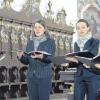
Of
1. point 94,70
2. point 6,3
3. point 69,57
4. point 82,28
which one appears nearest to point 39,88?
point 69,57

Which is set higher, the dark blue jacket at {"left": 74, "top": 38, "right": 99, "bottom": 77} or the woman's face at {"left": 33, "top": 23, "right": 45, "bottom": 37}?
the woman's face at {"left": 33, "top": 23, "right": 45, "bottom": 37}

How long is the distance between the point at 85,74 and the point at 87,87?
0.19m

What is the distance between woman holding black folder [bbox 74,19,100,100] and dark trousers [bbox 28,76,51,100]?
15.9 inches

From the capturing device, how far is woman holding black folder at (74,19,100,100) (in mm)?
5551

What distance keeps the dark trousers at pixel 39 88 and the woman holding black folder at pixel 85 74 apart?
0.40 metres

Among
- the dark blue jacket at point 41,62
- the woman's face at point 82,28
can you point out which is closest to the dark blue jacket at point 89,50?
the woman's face at point 82,28

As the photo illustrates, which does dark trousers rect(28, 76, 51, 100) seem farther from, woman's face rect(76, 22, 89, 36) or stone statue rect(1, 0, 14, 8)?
stone statue rect(1, 0, 14, 8)

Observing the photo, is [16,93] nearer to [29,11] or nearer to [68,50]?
[29,11]

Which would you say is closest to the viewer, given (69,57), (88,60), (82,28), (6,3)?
(88,60)

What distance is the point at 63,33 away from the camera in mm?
15492

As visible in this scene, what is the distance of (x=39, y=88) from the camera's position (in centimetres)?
554

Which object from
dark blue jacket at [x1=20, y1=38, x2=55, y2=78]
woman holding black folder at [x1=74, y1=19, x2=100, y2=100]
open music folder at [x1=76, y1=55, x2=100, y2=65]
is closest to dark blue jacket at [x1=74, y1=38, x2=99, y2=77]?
woman holding black folder at [x1=74, y1=19, x2=100, y2=100]

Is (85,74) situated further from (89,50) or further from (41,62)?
(41,62)

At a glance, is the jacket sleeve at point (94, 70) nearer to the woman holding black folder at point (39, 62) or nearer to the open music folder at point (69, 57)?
the open music folder at point (69, 57)
